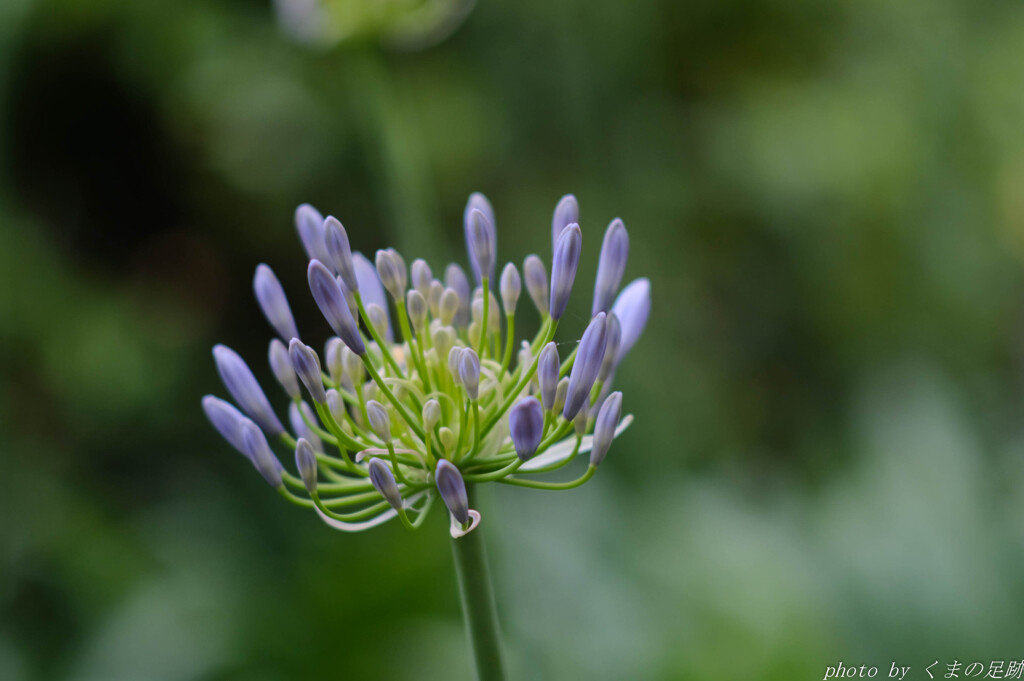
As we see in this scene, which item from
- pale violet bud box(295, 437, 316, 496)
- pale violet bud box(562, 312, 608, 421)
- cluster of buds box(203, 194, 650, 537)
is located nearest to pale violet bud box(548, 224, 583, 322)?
cluster of buds box(203, 194, 650, 537)

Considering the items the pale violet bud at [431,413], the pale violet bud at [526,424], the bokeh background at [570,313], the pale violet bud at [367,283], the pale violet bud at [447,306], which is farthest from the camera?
the bokeh background at [570,313]

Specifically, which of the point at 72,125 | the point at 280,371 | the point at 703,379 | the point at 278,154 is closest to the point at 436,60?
the point at 278,154

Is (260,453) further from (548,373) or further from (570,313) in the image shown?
(570,313)

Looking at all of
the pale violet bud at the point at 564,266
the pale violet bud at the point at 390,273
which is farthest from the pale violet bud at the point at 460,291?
the pale violet bud at the point at 564,266

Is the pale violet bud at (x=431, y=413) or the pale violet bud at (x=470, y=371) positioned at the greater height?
the pale violet bud at (x=470, y=371)

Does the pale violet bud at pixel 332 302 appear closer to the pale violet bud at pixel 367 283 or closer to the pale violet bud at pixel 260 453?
the pale violet bud at pixel 260 453

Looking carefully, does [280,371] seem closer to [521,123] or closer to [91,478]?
[91,478]

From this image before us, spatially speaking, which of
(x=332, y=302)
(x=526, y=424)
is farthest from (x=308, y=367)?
(x=526, y=424)
